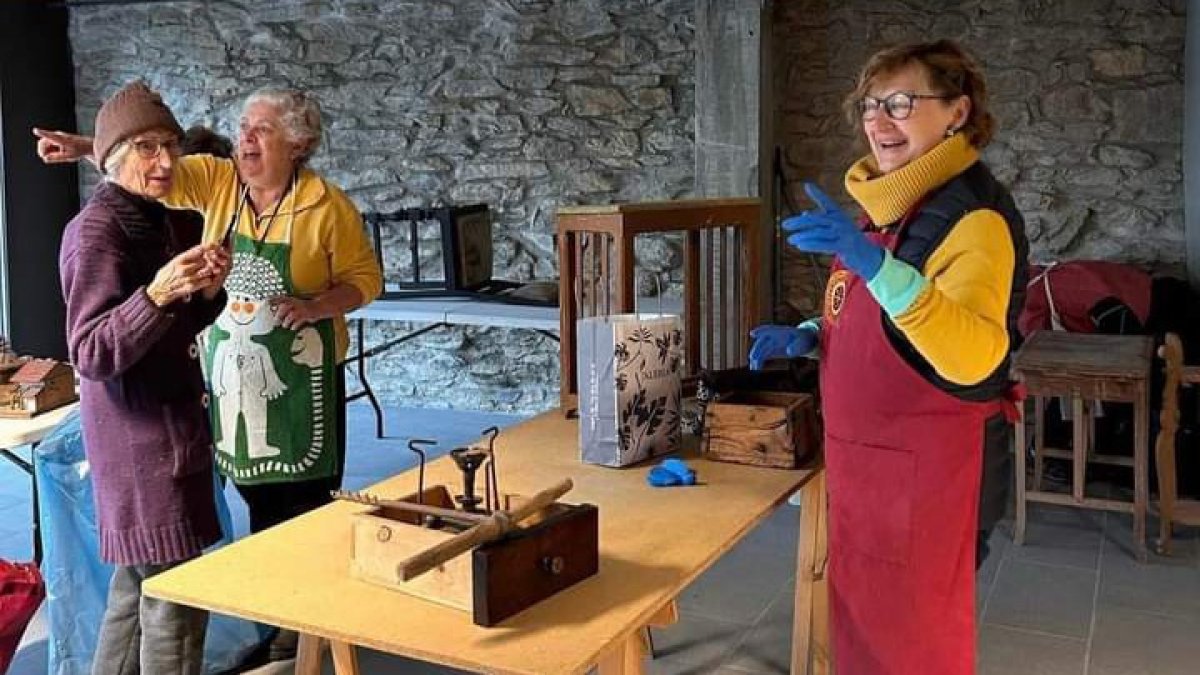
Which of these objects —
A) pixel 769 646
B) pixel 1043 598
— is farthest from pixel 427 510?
pixel 1043 598

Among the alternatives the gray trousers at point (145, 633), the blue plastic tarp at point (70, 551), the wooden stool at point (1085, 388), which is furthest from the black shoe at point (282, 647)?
the wooden stool at point (1085, 388)

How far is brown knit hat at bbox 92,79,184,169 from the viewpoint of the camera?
2.12 meters

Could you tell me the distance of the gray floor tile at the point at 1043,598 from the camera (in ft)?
10.5

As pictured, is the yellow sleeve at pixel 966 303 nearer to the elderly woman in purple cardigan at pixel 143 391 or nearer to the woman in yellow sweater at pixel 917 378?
the woman in yellow sweater at pixel 917 378

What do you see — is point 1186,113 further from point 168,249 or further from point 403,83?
point 168,249

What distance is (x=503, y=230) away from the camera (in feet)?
19.3

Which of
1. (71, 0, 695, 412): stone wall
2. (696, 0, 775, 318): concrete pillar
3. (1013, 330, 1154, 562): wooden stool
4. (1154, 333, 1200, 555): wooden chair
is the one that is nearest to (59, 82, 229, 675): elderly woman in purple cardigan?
(1013, 330, 1154, 562): wooden stool

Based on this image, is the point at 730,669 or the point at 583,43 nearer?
the point at 730,669

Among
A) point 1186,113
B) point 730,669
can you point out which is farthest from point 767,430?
point 1186,113

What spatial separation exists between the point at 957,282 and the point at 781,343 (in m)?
0.54

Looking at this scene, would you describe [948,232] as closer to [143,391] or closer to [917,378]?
[917,378]

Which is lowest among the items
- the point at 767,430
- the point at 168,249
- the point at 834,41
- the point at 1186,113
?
the point at 767,430

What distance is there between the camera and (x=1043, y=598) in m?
3.39

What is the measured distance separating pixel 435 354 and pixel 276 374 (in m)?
3.59
